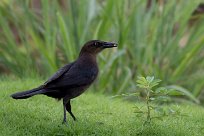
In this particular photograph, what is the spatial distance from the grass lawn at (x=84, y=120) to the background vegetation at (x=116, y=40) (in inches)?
82.2

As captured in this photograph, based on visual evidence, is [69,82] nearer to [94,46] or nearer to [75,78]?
[75,78]

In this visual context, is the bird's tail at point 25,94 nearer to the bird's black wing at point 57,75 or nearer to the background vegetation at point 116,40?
the bird's black wing at point 57,75

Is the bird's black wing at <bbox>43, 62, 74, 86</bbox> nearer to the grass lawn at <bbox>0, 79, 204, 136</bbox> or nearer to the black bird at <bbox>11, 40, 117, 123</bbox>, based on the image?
the black bird at <bbox>11, 40, 117, 123</bbox>

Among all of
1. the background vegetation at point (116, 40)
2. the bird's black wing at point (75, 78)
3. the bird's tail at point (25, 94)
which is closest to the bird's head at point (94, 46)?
the bird's black wing at point (75, 78)

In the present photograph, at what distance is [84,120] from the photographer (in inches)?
226

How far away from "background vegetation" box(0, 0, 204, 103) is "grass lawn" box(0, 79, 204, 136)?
2.09m

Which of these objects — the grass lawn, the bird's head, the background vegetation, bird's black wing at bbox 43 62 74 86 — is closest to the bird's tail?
bird's black wing at bbox 43 62 74 86

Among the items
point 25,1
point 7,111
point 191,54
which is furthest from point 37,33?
point 7,111

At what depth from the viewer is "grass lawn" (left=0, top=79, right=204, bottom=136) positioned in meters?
5.25

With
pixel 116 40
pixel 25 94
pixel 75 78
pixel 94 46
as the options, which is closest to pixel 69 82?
pixel 75 78

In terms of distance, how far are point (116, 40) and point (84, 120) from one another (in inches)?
153

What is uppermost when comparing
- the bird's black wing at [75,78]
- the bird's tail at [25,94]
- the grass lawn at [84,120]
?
the bird's black wing at [75,78]

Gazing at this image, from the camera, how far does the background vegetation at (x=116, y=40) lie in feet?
29.8

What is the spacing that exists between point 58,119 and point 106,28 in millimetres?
3741
